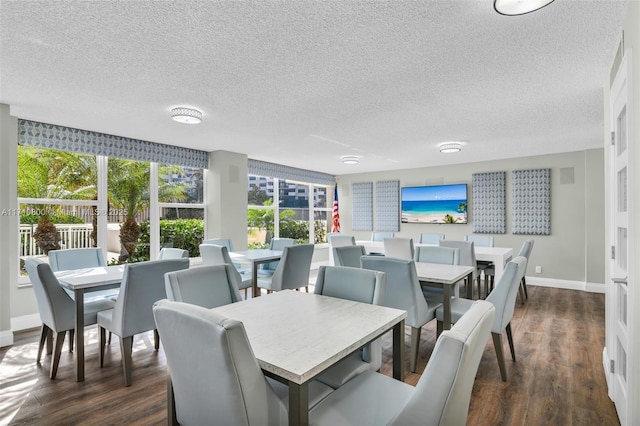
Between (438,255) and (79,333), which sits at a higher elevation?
(438,255)

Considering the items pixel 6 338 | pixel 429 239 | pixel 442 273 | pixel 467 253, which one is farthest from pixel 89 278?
pixel 429 239

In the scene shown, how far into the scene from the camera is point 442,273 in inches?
115

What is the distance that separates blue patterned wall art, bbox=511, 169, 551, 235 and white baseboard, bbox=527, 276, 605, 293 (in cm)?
80

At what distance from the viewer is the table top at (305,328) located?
1.18m

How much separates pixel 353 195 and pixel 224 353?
7.02 m

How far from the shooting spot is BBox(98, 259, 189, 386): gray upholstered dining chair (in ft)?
7.82

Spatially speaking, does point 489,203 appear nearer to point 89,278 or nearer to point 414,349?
point 414,349

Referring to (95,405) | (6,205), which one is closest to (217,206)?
(6,205)

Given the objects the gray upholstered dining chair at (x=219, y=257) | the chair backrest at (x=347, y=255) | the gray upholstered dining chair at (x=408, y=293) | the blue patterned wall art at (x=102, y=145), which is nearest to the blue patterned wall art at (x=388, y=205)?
the chair backrest at (x=347, y=255)

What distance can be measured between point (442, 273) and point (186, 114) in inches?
111

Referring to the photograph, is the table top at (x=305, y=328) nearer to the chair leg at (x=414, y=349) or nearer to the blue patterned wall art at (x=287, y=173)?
the chair leg at (x=414, y=349)

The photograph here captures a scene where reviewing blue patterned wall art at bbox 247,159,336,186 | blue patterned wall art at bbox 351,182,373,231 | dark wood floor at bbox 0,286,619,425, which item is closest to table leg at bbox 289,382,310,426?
dark wood floor at bbox 0,286,619,425

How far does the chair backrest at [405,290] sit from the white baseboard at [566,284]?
418cm

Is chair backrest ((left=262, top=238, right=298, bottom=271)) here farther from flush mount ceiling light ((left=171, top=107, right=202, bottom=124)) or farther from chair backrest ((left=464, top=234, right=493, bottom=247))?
chair backrest ((left=464, top=234, right=493, bottom=247))
